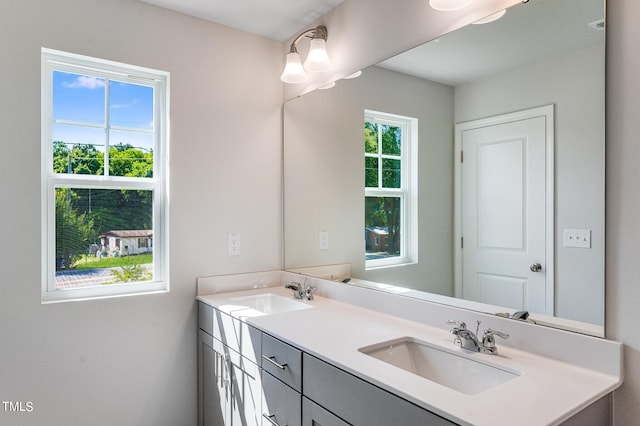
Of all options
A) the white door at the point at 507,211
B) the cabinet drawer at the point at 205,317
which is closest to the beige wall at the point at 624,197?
the white door at the point at 507,211

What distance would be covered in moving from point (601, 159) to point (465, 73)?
2.11ft

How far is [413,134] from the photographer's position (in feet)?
6.20

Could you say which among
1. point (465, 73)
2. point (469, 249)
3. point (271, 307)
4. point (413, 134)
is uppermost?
point (465, 73)

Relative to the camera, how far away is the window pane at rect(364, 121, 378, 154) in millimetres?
2092

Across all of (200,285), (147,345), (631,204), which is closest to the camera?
(631,204)

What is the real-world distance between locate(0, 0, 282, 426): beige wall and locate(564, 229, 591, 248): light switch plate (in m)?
1.73

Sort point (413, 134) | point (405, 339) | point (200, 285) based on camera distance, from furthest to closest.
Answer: point (200, 285) → point (413, 134) → point (405, 339)

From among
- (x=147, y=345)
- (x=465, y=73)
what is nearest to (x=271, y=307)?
(x=147, y=345)

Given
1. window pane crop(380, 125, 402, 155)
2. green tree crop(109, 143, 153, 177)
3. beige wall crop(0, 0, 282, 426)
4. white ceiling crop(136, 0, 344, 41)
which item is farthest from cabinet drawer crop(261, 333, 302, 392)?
white ceiling crop(136, 0, 344, 41)

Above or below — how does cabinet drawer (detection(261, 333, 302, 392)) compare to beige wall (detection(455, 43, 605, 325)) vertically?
below

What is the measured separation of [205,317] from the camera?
2.21 meters

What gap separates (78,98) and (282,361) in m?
1.71

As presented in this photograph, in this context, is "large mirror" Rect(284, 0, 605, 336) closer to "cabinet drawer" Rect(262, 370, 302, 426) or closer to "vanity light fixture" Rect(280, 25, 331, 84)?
"vanity light fixture" Rect(280, 25, 331, 84)

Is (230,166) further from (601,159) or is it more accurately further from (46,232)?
(601,159)
